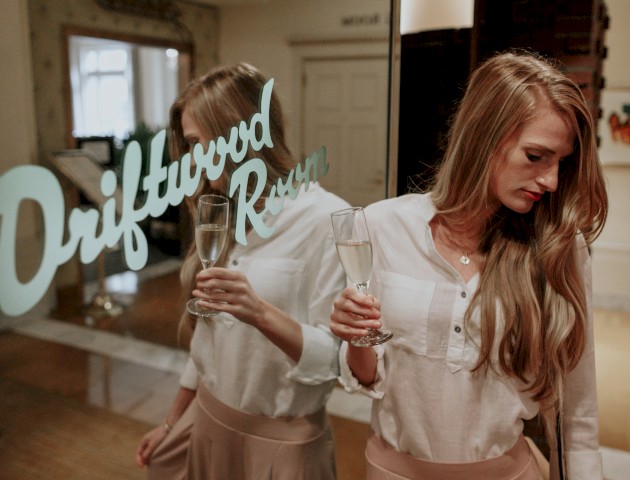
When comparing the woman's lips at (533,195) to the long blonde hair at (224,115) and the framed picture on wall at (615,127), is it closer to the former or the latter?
the long blonde hair at (224,115)

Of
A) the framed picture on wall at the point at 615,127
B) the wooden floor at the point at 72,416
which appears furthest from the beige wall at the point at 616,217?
the wooden floor at the point at 72,416

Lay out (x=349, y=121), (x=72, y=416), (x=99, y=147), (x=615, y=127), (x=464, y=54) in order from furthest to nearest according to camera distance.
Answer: (x=615, y=127) < (x=72, y=416) < (x=349, y=121) < (x=464, y=54) < (x=99, y=147)

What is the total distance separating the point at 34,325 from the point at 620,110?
14.4 feet

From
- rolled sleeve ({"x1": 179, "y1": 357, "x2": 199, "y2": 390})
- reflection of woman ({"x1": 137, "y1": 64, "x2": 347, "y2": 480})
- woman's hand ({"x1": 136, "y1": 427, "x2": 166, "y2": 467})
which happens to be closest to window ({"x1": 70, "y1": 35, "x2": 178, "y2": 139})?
reflection of woman ({"x1": 137, "y1": 64, "x2": 347, "y2": 480})

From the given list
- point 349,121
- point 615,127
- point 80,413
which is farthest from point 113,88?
point 615,127

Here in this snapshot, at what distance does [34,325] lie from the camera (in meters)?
1.71

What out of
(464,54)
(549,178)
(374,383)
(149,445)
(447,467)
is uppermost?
(464,54)

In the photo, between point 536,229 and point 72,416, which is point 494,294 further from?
point 72,416

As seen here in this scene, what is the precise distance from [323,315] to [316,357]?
0.32ft

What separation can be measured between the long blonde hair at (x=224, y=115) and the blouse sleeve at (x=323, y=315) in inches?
7.9

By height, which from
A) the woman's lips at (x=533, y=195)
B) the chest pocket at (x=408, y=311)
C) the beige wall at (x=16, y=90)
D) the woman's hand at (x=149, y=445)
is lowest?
the woman's hand at (x=149, y=445)

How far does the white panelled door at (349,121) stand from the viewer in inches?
66.5

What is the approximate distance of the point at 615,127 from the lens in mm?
4648

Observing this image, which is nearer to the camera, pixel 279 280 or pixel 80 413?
pixel 279 280
